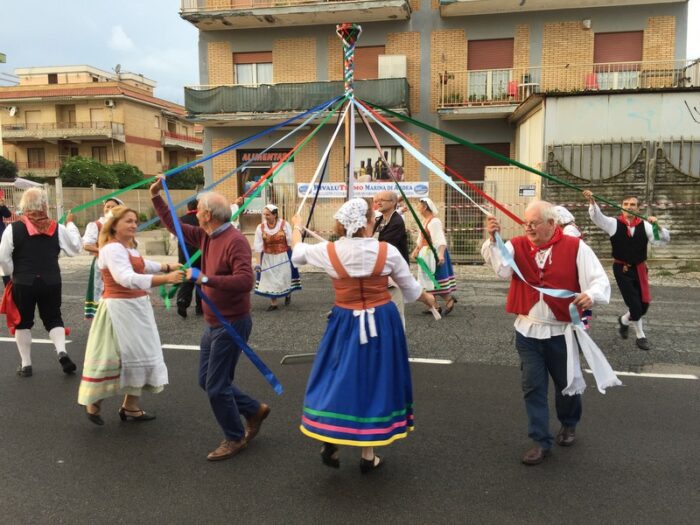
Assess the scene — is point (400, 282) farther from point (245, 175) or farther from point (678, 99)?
point (245, 175)

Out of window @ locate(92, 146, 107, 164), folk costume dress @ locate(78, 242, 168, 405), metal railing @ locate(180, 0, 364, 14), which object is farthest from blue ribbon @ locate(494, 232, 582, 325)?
window @ locate(92, 146, 107, 164)

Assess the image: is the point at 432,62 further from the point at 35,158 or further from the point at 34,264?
the point at 35,158

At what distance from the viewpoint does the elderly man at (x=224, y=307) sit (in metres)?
3.79

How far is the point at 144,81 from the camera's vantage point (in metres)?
55.2

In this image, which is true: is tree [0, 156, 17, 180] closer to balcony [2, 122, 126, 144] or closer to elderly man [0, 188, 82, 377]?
balcony [2, 122, 126, 144]

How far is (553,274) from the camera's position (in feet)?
12.4

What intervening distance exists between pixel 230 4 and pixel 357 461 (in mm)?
20609

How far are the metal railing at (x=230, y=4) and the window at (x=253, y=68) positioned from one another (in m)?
1.65

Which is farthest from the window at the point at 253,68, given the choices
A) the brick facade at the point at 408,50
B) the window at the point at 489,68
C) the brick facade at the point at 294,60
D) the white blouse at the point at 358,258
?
the white blouse at the point at 358,258

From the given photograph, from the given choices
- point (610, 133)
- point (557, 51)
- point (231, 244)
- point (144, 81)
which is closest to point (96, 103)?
point (144, 81)

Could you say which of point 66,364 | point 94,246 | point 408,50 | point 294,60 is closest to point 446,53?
point 408,50

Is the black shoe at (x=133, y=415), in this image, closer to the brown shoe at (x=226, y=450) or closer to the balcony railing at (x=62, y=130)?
the brown shoe at (x=226, y=450)

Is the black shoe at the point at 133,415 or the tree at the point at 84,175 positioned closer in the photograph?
the black shoe at the point at 133,415

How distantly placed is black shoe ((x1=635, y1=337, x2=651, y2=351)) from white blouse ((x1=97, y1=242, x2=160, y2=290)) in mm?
5292
